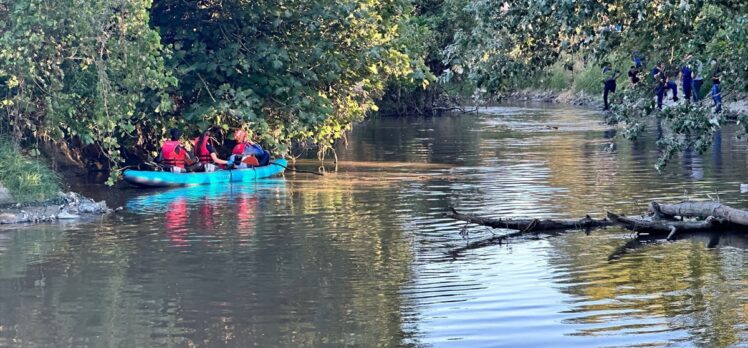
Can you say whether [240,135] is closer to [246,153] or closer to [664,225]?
[246,153]

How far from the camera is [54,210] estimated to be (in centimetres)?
1900

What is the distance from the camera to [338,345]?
9.94 metres

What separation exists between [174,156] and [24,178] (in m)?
4.68

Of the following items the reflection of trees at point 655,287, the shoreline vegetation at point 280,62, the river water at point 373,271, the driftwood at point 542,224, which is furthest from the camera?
the driftwood at point 542,224

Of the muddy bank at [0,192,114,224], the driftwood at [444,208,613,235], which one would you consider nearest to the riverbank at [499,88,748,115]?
the muddy bank at [0,192,114,224]

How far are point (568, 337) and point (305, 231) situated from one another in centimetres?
737

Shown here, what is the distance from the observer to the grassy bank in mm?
19531

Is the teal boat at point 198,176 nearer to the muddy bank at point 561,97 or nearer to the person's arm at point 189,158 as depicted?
the person's arm at point 189,158

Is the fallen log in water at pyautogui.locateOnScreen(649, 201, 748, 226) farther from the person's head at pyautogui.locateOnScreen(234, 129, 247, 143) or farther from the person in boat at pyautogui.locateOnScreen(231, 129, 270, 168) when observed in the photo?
the person in boat at pyautogui.locateOnScreen(231, 129, 270, 168)

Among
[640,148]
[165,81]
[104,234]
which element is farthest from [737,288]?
[640,148]

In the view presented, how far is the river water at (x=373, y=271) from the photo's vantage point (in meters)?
10.4

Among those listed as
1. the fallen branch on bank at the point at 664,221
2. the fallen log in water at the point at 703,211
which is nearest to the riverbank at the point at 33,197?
the fallen branch on bank at the point at 664,221

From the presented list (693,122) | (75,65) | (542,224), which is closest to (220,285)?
(542,224)

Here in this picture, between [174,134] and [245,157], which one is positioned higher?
[174,134]
